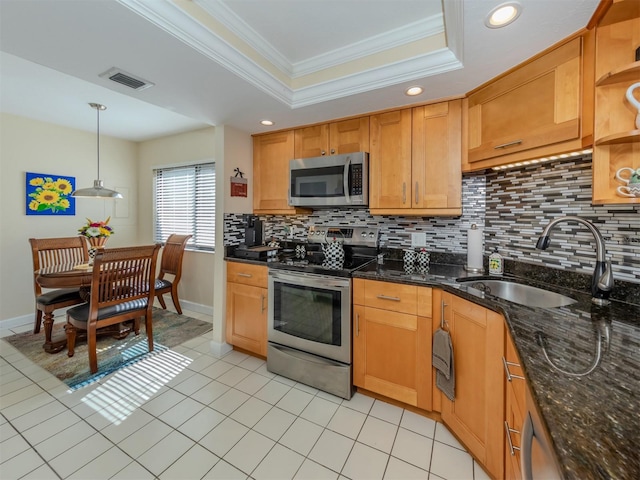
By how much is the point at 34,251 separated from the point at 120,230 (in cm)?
128

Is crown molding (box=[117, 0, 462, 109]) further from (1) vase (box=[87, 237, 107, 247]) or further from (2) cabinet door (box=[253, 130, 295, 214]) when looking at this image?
(1) vase (box=[87, 237, 107, 247])

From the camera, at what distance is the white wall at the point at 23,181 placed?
3.13 meters

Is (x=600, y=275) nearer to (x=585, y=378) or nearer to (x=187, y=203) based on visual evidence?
(x=585, y=378)

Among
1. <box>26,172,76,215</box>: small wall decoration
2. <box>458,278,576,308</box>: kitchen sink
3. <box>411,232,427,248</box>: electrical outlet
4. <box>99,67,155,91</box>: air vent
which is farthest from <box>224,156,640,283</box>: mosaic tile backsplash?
<box>26,172,76,215</box>: small wall decoration

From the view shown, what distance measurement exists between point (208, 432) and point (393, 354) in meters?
1.25

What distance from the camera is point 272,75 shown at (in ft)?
6.20

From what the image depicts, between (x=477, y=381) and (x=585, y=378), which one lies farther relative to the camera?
(x=477, y=381)

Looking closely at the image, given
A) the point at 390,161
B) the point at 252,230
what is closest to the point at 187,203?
the point at 252,230

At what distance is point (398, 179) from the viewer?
2131mm

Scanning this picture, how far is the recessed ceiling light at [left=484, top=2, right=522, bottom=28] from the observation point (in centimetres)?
111

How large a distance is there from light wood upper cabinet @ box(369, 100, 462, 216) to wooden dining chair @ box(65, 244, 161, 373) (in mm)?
2142

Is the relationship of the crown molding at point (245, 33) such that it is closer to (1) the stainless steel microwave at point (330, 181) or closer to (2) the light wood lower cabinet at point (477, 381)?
(1) the stainless steel microwave at point (330, 181)

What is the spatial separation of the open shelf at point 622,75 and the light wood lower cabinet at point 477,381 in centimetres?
105

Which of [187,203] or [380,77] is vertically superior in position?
[380,77]
